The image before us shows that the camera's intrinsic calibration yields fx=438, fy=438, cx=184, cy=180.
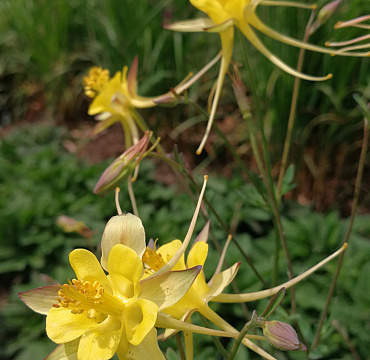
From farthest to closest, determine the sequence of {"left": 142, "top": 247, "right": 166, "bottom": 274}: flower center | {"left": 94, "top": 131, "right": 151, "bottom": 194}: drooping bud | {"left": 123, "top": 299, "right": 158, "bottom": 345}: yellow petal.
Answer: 1. {"left": 94, "top": 131, "right": 151, "bottom": 194}: drooping bud
2. {"left": 142, "top": 247, "right": 166, "bottom": 274}: flower center
3. {"left": 123, "top": 299, "right": 158, "bottom": 345}: yellow petal

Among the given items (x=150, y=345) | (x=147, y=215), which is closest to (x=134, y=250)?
(x=150, y=345)

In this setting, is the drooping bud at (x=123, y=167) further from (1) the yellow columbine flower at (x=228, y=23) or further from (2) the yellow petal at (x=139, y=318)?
(2) the yellow petal at (x=139, y=318)

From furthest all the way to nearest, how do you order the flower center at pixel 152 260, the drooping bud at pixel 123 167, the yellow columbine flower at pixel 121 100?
the yellow columbine flower at pixel 121 100
the drooping bud at pixel 123 167
the flower center at pixel 152 260

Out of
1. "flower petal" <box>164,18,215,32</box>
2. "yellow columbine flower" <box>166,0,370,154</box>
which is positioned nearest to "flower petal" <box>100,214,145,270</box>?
"yellow columbine flower" <box>166,0,370,154</box>

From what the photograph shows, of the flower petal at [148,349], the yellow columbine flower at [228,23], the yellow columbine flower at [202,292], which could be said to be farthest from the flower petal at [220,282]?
the yellow columbine flower at [228,23]

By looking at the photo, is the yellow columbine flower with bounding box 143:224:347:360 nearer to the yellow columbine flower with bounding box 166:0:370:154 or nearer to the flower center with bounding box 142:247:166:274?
the flower center with bounding box 142:247:166:274

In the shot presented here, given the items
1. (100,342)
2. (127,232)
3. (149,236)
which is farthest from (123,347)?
(149,236)

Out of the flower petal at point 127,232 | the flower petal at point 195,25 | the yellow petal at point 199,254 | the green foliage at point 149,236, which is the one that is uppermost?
the flower petal at point 195,25
